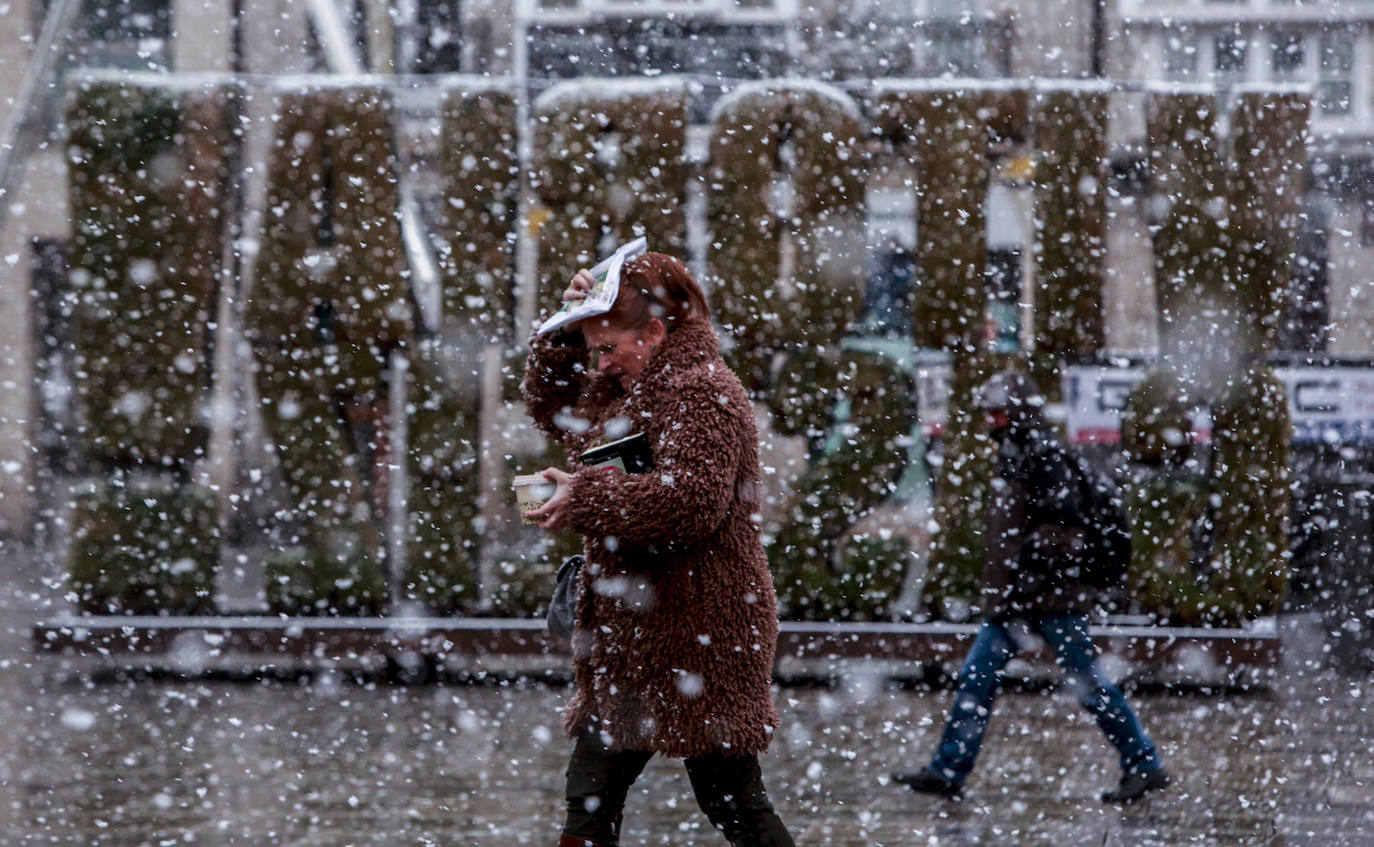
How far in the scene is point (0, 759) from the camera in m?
6.12

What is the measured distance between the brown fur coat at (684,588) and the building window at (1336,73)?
1503 cm

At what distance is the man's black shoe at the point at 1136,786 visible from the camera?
5.63 m

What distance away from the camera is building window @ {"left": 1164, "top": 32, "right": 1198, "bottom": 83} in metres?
16.2

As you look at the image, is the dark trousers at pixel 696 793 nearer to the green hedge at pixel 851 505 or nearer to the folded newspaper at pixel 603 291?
the folded newspaper at pixel 603 291

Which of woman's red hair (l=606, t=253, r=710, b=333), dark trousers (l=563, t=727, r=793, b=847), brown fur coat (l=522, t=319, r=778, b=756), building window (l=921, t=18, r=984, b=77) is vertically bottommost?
dark trousers (l=563, t=727, r=793, b=847)

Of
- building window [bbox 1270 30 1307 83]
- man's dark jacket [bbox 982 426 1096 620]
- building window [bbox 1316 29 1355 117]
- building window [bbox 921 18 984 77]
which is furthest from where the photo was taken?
building window [bbox 1270 30 1307 83]

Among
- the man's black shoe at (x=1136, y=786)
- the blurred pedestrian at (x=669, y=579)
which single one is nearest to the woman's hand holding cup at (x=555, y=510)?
the blurred pedestrian at (x=669, y=579)

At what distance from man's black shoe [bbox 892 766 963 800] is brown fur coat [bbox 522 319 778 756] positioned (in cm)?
250

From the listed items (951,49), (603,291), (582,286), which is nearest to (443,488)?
(582,286)

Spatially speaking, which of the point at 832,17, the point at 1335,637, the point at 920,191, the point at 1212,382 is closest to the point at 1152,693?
the point at 1335,637

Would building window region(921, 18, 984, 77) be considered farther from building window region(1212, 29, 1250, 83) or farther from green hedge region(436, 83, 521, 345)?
green hedge region(436, 83, 521, 345)

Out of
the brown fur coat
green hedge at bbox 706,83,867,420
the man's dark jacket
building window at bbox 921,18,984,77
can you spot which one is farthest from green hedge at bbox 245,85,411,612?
building window at bbox 921,18,984,77

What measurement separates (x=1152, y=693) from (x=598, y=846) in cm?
550

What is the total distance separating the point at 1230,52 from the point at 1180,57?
2.88ft
